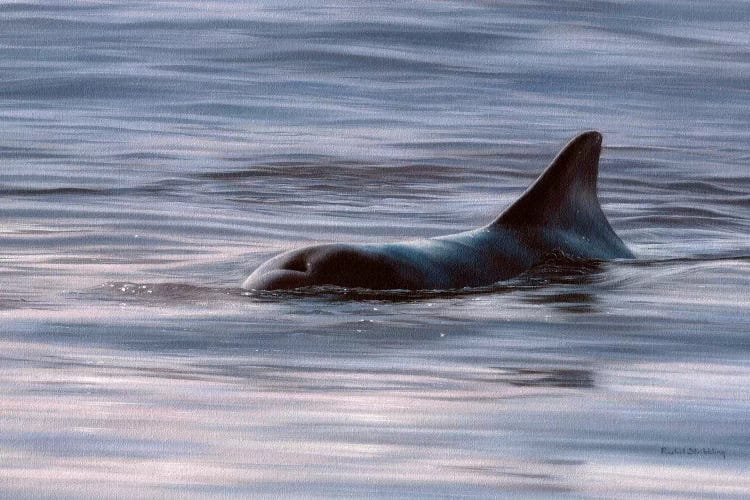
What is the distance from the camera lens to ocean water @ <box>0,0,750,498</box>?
6043 millimetres

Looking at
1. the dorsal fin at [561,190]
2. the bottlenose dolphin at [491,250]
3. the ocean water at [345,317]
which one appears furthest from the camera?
the dorsal fin at [561,190]

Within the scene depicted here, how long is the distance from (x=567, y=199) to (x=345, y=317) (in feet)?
9.18

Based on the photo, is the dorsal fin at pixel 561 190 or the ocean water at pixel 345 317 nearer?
the ocean water at pixel 345 317
